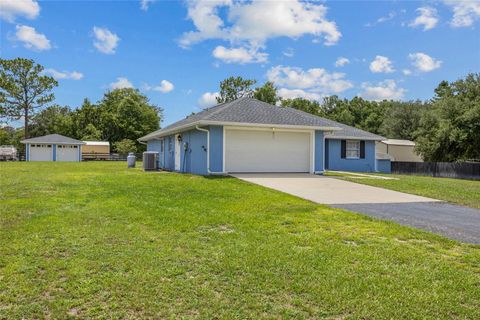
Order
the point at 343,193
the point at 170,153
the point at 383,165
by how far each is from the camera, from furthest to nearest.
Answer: the point at 383,165
the point at 170,153
the point at 343,193

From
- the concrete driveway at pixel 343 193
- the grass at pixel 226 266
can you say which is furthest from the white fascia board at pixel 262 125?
the grass at pixel 226 266

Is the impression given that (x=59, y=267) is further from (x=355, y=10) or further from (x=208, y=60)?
(x=208, y=60)

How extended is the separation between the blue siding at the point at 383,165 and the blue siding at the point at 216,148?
13099 mm

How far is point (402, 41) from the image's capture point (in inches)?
701

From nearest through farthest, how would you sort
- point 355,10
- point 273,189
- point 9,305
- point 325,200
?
point 9,305 → point 325,200 → point 273,189 → point 355,10

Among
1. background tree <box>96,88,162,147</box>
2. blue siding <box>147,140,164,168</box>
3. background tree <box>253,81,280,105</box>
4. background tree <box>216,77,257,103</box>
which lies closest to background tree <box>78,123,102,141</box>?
background tree <box>96,88,162,147</box>

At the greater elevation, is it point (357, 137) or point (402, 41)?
point (402, 41)

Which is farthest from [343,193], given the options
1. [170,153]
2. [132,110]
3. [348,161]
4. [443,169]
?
[132,110]

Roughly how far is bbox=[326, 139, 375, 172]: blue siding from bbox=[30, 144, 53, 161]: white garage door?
3085 cm

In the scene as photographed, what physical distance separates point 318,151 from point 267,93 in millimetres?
28254

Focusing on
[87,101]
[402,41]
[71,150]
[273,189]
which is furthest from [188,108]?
[273,189]

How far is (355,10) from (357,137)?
9326 mm

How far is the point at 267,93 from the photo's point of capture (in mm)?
43375

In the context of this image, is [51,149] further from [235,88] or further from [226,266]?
[226,266]
